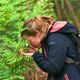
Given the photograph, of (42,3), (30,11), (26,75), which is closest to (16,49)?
(26,75)

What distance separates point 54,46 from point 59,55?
0.13m

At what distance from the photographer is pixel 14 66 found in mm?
5578

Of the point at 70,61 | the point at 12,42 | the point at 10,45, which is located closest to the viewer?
the point at 70,61

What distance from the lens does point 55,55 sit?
185 inches

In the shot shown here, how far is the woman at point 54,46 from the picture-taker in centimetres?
471

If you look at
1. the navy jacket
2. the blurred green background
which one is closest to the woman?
the navy jacket

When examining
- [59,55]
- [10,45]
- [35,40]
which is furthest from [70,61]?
[10,45]

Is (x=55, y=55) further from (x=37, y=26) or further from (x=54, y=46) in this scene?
(x=37, y=26)

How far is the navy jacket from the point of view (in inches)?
185

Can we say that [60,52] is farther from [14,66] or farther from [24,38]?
[14,66]

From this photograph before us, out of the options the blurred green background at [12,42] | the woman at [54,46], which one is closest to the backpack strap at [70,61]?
the woman at [54,46]

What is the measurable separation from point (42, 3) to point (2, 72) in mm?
4050

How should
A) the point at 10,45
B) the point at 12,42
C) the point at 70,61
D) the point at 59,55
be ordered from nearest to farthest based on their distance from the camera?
the point at 59,55 → the point at 70,61 → the point at 12,42 → the point at 10,45

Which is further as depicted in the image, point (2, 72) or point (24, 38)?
point (2, 72)
